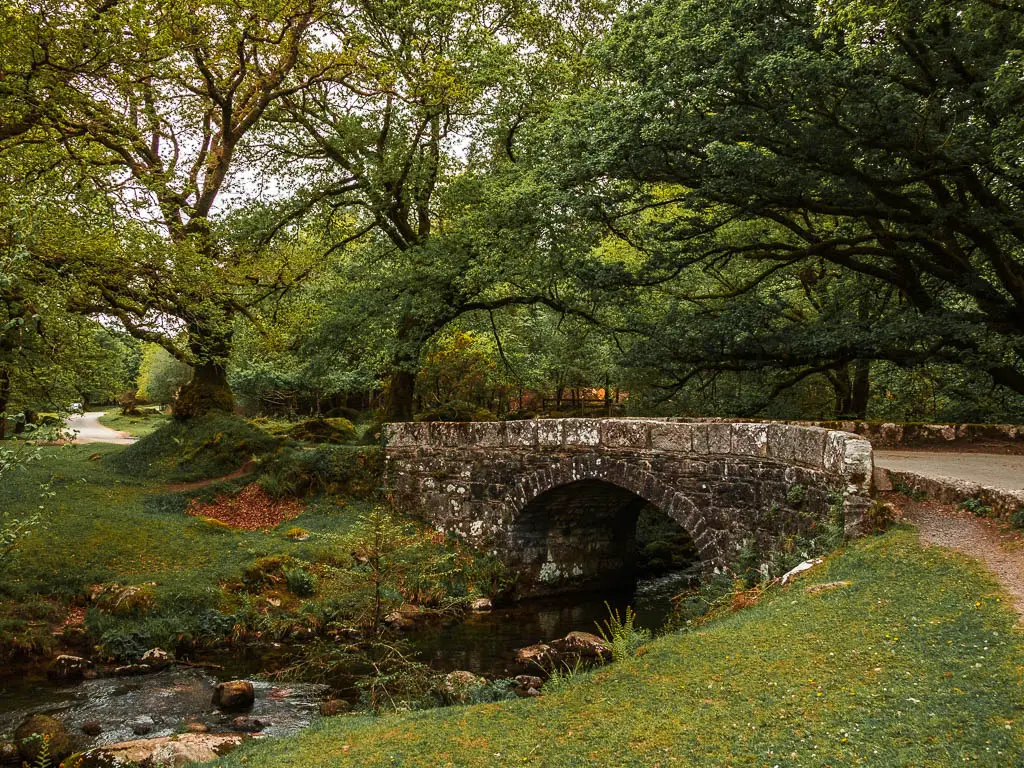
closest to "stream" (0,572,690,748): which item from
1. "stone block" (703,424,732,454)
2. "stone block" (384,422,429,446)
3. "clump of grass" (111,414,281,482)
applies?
"stone block" (703,424,732,454)

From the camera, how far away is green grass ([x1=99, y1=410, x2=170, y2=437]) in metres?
36.2

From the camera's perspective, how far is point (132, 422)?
132ft

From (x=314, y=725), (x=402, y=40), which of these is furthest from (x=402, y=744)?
(x=402, y=40)

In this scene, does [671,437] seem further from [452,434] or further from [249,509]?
[249,509]

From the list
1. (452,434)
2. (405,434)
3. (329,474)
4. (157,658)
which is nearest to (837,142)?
(452,434)

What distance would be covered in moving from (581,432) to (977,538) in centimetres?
698

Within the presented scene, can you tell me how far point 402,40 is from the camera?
17078mm

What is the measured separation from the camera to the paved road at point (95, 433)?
90.3ft

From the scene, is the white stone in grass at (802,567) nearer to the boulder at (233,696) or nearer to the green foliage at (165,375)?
the boulder at (233,696)

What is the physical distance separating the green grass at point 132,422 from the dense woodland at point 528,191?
2050 centimetres

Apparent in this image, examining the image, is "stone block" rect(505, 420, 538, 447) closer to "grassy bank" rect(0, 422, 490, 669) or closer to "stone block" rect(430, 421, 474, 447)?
"stone block" rect(430, 421, 474, 447)

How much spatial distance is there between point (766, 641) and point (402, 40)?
1648 cm

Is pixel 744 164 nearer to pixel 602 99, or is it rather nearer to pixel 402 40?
pixel 602 99

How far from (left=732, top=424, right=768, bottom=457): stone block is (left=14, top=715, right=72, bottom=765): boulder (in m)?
8.86
